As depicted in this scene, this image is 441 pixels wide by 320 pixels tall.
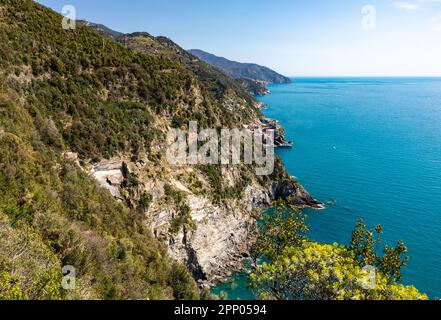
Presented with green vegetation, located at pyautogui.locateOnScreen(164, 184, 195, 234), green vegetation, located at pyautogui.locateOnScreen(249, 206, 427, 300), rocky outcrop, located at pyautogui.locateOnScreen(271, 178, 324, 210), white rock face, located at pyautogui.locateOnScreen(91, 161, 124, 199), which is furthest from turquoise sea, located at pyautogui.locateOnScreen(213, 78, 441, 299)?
green vegetation, located at pyautogui.locateOnScreen(249, 206, 427, 300)

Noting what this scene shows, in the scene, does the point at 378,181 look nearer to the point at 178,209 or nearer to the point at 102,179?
the point at 178,209

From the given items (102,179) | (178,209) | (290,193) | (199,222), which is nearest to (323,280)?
(102,179)

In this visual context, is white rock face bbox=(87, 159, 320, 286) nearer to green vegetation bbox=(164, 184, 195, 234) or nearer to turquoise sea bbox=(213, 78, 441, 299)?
green vegetation bbox=(164, 184, 195, 234)

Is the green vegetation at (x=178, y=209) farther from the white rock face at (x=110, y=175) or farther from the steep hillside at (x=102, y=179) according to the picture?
the white rock face at (x=110, y=175)

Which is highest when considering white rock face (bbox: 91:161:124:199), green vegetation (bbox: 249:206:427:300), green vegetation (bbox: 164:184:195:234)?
white rock face (bbox: 91:161:124:199)

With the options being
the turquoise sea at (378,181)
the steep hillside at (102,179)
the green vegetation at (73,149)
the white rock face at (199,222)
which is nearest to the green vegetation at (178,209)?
the steep hillside at (102,179)

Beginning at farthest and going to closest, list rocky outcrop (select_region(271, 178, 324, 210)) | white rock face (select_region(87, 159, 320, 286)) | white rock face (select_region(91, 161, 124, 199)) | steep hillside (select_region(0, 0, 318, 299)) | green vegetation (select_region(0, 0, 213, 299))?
rocky outcrop (select_region(271, 178, 324, 210))
white rock face (select_region(87, 159, 320, 286))
white rock face (select_region(91, 161, 124, 199))
steep hillside (select_region(0, 0, 318, 299))
green vegetation (select_region(0, 0, 213, 299))

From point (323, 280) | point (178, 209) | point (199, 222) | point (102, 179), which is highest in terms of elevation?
point (102, 179)

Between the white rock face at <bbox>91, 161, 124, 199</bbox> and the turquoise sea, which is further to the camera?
the turquoise sea
